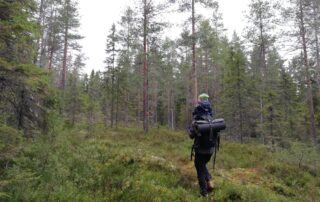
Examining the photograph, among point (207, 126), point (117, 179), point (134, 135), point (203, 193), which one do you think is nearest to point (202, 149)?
point (207, 126)

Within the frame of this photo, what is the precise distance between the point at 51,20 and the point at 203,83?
21687 mm

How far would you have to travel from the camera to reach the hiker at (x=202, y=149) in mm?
7012

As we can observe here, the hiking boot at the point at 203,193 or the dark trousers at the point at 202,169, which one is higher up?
the dark trousers at the point at 202,169

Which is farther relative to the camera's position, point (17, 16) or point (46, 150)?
point (46, 150)

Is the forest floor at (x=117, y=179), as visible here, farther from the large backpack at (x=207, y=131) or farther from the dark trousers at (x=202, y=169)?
the large backpack at (x=207, y=131)

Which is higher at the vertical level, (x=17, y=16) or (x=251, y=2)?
(x=251, y=2)

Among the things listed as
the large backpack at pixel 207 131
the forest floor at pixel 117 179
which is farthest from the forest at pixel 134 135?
the large backpack at pixel 207 131

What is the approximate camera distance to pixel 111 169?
336 inches

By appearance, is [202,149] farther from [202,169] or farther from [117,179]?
[117,179]

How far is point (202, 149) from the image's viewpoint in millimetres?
7035

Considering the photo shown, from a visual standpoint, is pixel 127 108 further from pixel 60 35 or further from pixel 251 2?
pixel 251 2

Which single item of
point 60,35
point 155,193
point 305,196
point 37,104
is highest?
point 60,35

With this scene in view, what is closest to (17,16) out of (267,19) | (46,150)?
(46,150)

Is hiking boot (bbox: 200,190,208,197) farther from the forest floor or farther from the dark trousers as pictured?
the forest floor
